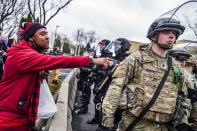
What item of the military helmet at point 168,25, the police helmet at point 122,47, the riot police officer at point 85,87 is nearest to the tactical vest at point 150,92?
the military helmet at point 168,25

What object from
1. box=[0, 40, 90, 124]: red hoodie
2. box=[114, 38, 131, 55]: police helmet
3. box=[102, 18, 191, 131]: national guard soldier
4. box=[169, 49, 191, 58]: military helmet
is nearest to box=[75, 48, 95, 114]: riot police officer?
box=[114, 38, 131, 55]: police helmet

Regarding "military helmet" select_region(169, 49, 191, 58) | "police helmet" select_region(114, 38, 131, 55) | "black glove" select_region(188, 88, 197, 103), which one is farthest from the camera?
"police helmet" select_region(114, 38, 131, 55)

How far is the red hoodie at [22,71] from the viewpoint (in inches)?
65.5

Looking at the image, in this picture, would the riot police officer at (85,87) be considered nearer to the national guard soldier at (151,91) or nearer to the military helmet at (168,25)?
the national guard soldier at (151,91)

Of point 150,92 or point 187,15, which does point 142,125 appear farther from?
point 187,15

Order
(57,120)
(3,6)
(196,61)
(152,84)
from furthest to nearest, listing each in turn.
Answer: (3,6)
(196,61)
(57,120)
(152,84)

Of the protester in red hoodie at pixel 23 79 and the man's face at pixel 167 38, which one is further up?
the man's face at pixel 167 38

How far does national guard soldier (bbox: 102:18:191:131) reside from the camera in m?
1.88

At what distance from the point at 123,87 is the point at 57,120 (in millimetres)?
1630

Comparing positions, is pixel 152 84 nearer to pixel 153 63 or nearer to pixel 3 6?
pixel 153 63

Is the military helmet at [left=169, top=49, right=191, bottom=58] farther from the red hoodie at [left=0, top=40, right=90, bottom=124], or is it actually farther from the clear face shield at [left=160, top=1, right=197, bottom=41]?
the red hoodie at [left=0, top=40, right=90, bottom=124]

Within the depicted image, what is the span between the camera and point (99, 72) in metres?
4.98

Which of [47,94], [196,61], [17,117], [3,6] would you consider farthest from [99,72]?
[3,6]

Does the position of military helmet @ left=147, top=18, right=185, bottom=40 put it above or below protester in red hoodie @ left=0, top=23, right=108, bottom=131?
above
